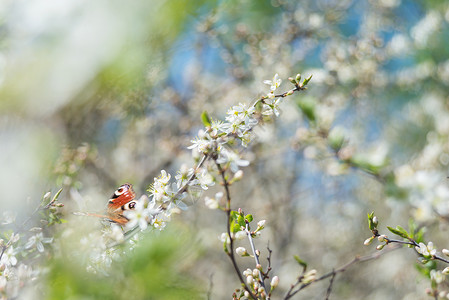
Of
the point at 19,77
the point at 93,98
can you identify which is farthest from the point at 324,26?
the point at 19,77

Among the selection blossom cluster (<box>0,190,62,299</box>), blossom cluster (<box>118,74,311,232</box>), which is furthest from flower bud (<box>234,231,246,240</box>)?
blossom cluster (<box>0,190,62,299</box>)

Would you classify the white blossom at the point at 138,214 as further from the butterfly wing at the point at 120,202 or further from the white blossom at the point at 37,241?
the white blossom at the point at 37,241

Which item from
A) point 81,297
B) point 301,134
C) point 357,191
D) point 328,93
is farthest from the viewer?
point 357,191

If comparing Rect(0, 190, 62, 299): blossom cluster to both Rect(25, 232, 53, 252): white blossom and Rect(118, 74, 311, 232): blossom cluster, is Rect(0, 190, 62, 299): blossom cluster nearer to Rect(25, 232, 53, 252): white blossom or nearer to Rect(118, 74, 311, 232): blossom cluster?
Rect(25, 232, 53, 252): white blossom

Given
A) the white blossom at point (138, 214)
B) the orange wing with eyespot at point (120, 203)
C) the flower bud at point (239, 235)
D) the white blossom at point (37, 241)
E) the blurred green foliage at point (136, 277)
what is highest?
the blurred green foliage at point (136, 277)

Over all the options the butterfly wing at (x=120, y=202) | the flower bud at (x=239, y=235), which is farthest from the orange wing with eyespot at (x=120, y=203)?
the flower bud at (x=239, y=235)

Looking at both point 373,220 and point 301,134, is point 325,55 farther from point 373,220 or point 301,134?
point 373,220

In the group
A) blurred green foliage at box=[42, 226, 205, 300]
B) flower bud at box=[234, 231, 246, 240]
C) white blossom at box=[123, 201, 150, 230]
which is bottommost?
flower bud at box=[234, 231, 246, 240]

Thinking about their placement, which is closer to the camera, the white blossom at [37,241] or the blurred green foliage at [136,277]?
the blurred green foliage at [136,277]

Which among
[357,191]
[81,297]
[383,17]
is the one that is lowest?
[357,191]

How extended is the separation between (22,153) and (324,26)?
49.2 inches

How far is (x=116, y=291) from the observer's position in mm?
370

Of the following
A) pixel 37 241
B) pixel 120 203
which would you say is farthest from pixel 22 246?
pixel 120 203

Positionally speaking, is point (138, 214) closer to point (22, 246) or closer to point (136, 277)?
point (136, 277)
